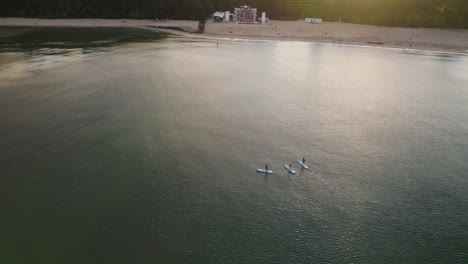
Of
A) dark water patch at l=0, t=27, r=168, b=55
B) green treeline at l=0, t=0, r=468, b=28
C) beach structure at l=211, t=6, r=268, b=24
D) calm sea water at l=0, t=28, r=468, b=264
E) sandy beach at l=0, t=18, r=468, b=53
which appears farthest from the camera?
beach structure at l=211, t=6, r=268, b=24

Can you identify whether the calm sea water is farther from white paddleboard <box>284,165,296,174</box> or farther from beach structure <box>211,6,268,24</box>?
beach structure <box>211,6,268,24</box>

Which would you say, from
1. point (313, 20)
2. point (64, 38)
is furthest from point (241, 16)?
point (64, 38)

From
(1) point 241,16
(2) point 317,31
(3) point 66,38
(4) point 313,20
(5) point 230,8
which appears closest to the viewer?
(3) point 66,38

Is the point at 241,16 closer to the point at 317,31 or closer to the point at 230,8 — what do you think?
the point at 230,8

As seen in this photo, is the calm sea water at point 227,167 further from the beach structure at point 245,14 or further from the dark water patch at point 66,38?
the beach structure at point 245,14

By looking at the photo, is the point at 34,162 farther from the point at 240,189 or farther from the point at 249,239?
the point at 249,239

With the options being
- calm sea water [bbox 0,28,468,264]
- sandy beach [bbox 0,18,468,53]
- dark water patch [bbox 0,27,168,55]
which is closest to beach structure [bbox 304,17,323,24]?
sandy beach [bbox 0,18,468,53]
